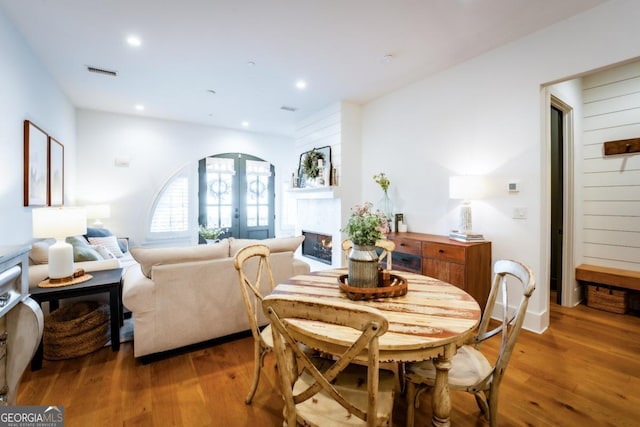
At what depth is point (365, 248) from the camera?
1.64 m

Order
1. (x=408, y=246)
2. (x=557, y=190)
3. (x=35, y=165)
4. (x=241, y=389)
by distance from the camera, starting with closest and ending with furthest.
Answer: (x=241, y=389), (x=35, y=165), (x=408, y=246), (x=557, y=190)

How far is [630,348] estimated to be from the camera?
2461mm

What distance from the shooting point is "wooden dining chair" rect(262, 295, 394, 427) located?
35.7 inches

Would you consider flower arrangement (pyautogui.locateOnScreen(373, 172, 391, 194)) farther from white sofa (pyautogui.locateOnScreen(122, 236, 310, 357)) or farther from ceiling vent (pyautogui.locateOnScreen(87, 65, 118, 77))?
ceiling vent (pyautogui.locateOnScreen(87, 65, 118, 77))

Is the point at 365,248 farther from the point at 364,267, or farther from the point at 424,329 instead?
the point at 424,329

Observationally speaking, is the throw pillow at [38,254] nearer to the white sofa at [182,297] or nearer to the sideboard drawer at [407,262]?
the white sofa at [182,297]

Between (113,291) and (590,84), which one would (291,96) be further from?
(590,84)

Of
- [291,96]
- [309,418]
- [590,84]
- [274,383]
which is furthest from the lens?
[291,96]

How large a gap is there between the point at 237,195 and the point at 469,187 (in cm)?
481

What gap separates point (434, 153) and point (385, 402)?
317cm

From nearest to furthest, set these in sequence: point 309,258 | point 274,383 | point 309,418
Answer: point 309,418, point 274,383, point 309,258

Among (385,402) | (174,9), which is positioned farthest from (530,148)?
(174,9)

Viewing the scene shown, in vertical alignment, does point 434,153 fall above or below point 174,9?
below

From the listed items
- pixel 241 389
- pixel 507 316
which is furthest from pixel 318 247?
pixel 507 316
